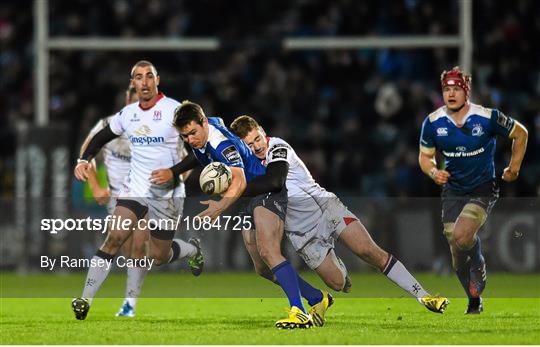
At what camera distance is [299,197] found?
1192cm

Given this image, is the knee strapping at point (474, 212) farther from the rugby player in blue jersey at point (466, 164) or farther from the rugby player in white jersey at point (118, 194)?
the rugby player in white jersey at point (118, 194)

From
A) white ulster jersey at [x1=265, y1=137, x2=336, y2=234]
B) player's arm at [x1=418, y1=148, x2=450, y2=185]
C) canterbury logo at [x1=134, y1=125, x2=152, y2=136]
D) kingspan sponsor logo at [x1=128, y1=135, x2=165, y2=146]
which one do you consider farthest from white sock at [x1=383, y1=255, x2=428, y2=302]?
canterbury logo at [x1=134, y1=125, x2=152, y2=136]

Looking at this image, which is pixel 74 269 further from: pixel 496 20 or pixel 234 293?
pixel 496 20

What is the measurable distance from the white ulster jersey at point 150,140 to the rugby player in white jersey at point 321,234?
1.34 m

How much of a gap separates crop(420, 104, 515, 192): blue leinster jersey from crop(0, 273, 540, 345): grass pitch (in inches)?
37.3

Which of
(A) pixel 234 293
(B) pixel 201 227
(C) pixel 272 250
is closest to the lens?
(C) pixel 272 250

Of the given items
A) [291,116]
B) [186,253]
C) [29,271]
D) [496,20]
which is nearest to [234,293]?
[186,253]

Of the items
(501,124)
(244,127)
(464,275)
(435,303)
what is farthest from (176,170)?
(501,124)

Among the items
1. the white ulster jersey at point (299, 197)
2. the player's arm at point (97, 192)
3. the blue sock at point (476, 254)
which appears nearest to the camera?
the white ulster jersey at point (299, 197)

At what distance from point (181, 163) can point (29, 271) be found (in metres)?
6.63

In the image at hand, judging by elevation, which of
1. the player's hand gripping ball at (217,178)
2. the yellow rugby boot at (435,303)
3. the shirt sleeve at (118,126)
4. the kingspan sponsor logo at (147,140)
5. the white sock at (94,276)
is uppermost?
the player's hand gripping ball at (217,178)

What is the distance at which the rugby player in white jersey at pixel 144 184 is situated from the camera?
1249 centimetres

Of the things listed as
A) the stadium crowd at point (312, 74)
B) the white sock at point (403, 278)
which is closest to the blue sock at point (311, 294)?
the white sock at point (403, 278)

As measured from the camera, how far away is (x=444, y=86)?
12.9 metres
